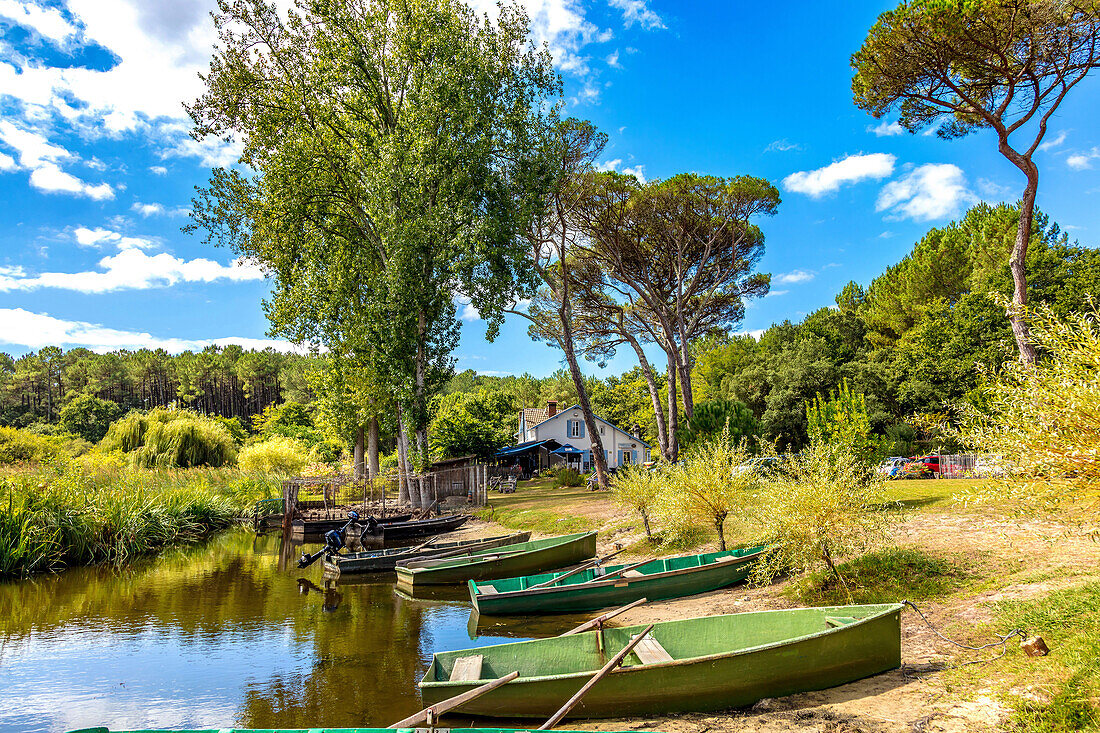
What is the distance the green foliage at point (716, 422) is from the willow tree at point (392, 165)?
1006 centimetres

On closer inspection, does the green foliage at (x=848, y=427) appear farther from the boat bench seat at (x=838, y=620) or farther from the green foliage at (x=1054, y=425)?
the green foliage at (x=1054, y=425)

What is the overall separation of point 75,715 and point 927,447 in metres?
46.7

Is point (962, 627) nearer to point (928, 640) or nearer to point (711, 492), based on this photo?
point (928, 640)

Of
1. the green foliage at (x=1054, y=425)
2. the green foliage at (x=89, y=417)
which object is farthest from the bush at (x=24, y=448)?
the green foliage at (x=89, y=417)

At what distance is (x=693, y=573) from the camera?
11.8 meters

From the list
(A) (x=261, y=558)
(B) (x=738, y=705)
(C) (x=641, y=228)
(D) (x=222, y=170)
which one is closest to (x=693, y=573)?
(B) (x=738, y=705)

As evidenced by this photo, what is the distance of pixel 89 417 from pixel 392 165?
73.2 meters

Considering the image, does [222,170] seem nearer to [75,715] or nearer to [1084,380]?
[75,715]

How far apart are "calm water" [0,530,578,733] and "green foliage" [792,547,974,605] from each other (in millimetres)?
5018

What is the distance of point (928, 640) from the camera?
7824mm

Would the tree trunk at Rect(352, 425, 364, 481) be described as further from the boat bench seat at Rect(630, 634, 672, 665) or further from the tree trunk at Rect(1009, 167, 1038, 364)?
the tree trunk at Rect(1009, 167, 1038, 364)

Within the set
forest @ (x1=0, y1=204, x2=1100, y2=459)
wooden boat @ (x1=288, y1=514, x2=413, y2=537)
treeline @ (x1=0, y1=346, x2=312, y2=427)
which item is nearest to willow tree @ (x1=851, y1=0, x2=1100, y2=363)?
forest @ (x1=0, y1=204, x2=1100, y2=459)

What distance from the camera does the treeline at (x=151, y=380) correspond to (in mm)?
86938

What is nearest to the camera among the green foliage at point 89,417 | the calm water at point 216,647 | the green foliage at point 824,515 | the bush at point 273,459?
the calm water at point 216,647
